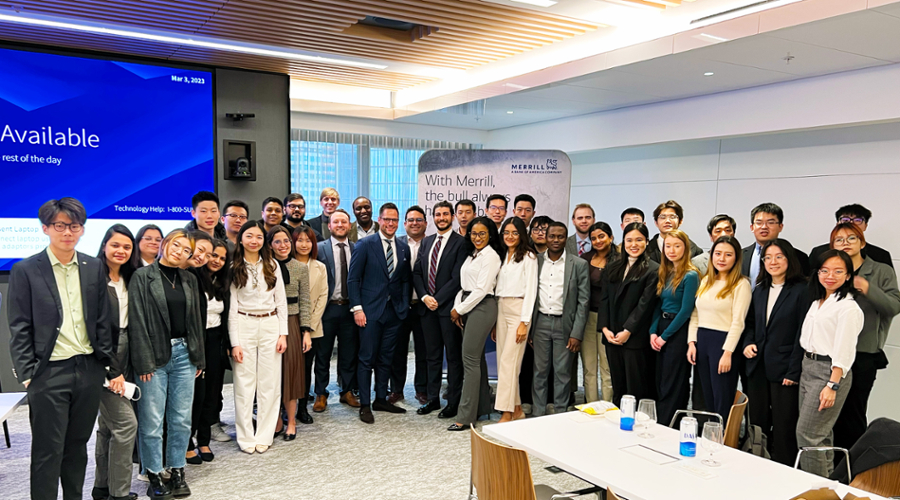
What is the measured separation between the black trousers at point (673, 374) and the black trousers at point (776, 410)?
1.66 feet

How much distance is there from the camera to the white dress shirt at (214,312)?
464 cm

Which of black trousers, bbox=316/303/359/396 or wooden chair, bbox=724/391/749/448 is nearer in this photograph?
wooden chair, bbox=724/391/749/448

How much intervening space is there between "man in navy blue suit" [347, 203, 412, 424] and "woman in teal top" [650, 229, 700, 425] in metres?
2.26

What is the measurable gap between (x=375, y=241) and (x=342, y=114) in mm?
3561

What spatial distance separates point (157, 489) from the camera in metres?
4.05

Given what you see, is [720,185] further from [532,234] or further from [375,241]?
[375,241]

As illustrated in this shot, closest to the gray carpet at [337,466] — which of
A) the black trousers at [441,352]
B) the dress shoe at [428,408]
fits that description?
the dress shoe at [428,408]

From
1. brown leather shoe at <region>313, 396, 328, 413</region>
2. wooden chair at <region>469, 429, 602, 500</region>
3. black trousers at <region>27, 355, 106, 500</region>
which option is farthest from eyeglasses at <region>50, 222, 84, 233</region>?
brown leather shoe at <region>313, 396, 328, 413</region>

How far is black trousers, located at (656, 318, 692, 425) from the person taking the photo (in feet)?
15.9

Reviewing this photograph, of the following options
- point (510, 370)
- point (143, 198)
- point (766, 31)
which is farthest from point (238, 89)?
point (766, 31)

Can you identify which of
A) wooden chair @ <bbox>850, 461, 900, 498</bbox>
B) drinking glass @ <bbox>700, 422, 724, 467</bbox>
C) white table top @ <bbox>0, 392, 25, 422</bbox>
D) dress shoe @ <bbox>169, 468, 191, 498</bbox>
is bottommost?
dress shoe @ <bbox>169, 468, 191, 498</bbox>

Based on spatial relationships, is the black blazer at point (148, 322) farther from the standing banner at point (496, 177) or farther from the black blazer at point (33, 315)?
the standing banner at point (496, 177)

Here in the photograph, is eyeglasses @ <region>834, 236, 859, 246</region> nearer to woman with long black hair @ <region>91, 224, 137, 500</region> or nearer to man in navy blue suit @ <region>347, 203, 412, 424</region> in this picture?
man in navy blue suit @ <region>347, 203, 412, 424</region>

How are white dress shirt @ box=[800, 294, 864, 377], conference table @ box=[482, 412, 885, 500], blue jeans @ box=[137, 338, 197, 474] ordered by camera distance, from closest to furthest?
conference table @ box=[482, 412, 885, 500] → white dress shirt @ box=[800, 294, 864, 377] → blue jeans @ box=[137, 338, 197, 474]
